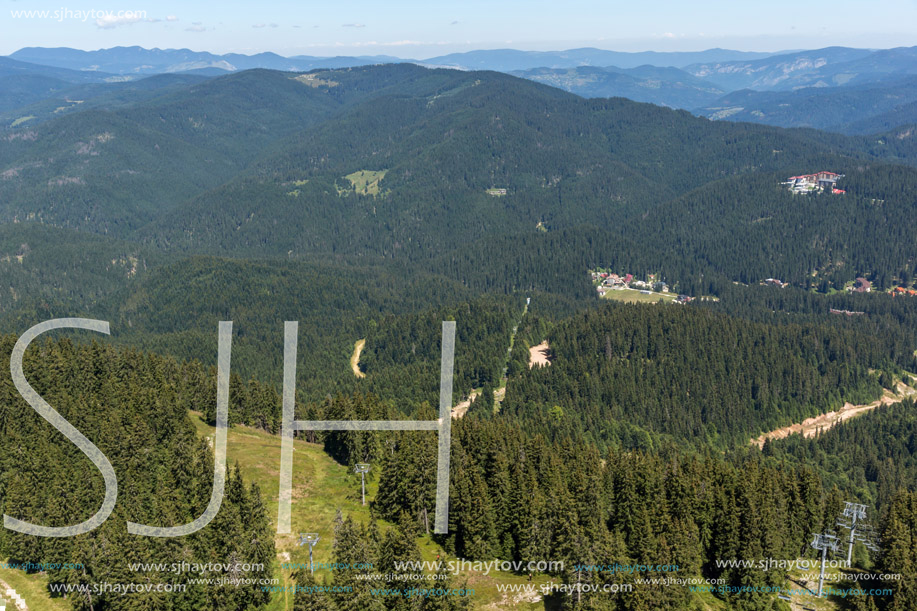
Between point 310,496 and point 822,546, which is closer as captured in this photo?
point 822,546

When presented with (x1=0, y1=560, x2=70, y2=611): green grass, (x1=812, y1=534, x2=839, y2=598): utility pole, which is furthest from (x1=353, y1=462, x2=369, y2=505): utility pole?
(x1=812, y1=534, x2=839, y2=598): utility pole

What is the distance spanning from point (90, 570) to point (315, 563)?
2370 cm

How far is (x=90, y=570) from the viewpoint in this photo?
73.6m

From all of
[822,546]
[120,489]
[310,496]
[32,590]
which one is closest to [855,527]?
[822,546]

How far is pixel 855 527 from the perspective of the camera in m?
90.1

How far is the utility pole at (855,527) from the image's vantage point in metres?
87.2

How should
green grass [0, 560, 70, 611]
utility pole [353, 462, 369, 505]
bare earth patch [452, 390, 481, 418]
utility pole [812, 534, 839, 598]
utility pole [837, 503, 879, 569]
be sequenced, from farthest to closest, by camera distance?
bare earth patch [452, 390, 481, 418], utility pole [353, 462, 369, 505], utility pole [837, 503, 879, 569], utility pole [812, 534, 839, 598], green grass [0, 560, 70, 611]

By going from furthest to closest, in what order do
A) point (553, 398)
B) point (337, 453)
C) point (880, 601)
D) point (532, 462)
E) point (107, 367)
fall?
point (553, 398) → point (107, 367) → point (337, 453) → point (532, 462) → point (880, 601)

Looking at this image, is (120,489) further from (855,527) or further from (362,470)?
(855,527)

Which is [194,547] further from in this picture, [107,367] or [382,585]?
[107,367]

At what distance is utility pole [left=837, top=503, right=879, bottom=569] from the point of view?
286 ft

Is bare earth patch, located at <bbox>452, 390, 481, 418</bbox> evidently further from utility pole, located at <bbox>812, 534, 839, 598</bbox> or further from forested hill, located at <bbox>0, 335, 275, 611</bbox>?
utility pole, located at <bbox>812, 534, 839, 598</bbox>

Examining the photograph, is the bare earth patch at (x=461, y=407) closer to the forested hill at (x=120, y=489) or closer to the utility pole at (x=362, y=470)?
the forested hill at (x=120, y=489)

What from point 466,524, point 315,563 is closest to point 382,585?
point 315,563
